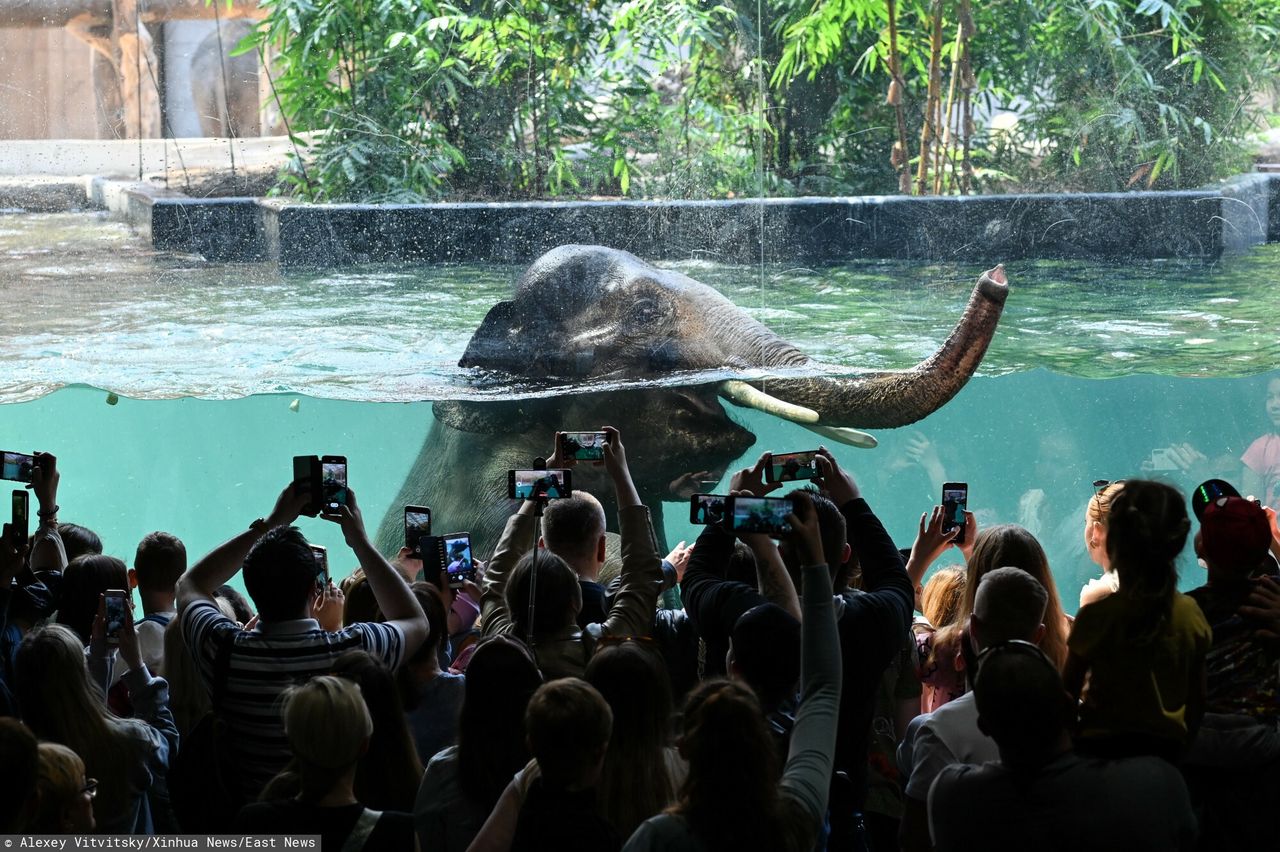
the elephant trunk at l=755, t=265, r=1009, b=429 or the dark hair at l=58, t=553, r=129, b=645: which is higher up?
the elephant trunk at l=755, t=265, r=1009, b=429

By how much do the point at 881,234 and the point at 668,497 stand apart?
199 cm

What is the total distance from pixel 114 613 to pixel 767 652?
67.2 inches

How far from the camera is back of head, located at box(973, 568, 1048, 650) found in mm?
2926

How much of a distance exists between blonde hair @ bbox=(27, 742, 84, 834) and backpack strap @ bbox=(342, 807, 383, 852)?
0.52 meters

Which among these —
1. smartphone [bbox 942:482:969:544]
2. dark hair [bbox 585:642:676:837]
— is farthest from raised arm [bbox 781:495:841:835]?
smartphone [bbox 942:482:969:544]

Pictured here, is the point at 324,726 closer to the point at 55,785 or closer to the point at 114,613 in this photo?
the point at 55,785

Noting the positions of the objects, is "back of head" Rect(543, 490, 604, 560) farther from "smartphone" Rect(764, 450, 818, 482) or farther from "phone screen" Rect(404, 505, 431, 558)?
"phone screen" Rect(404, 505, 431, 558)

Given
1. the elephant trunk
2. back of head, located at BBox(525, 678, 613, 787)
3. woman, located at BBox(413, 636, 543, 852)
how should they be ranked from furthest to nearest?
the elephant trunk < woman, located at BBox(413, 636, 543, 852) < back of head, located at BBox(525, 678, 613, 787)

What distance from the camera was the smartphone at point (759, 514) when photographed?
2789 millimetres

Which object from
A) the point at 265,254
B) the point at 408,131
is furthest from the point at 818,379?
the point at 265,254

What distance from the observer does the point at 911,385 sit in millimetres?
7016

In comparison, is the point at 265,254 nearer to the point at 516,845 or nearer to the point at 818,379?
the point at 818,379

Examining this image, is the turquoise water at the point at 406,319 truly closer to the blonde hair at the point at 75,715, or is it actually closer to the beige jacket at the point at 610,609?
the beige jacket at the point at 610,609

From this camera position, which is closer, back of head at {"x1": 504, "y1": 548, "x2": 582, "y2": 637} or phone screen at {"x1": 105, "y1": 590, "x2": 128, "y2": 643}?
back of head at {"x1": 504, "y1": 548, "x2": 582, "y2": 637}
